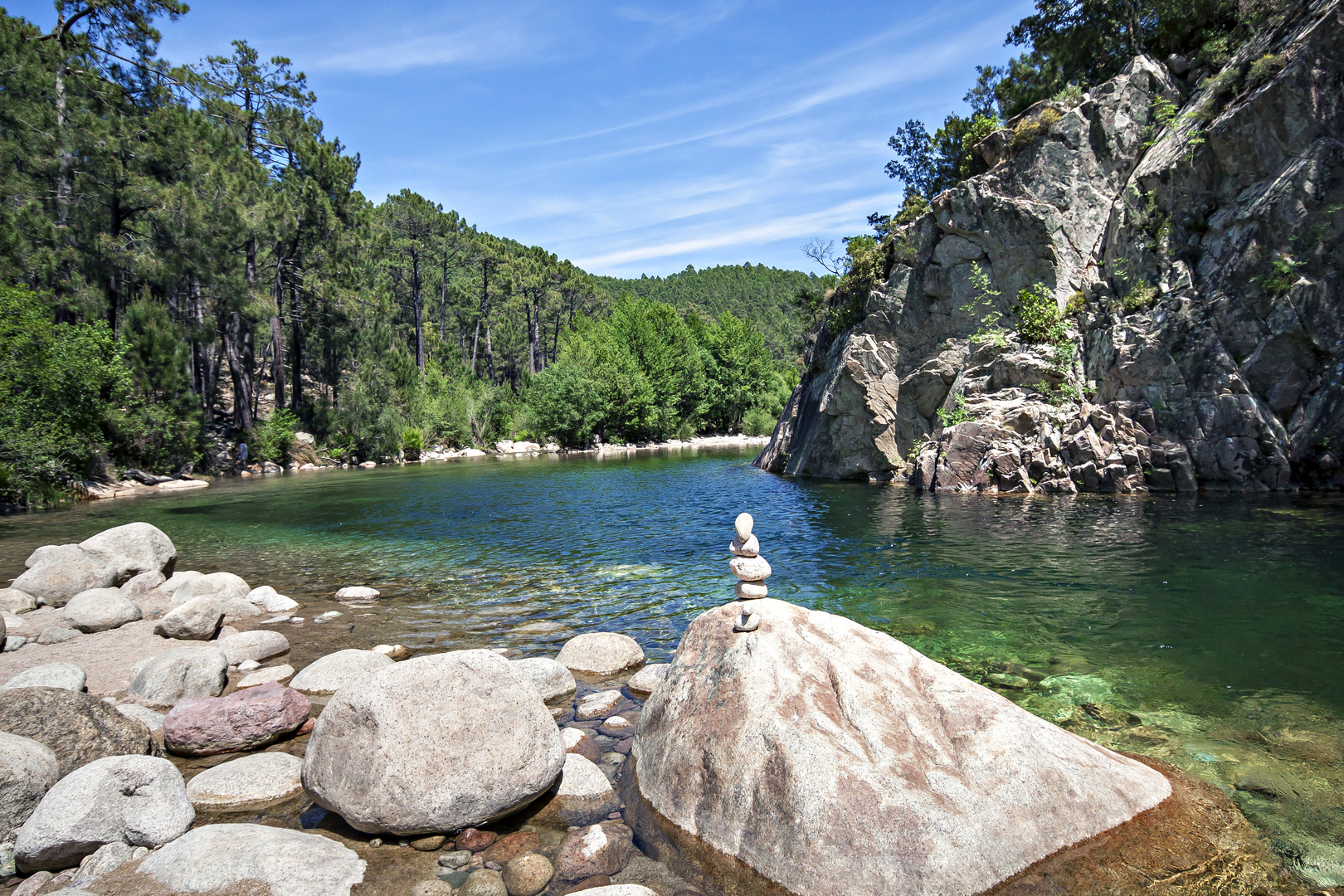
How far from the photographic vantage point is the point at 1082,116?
1057 inches

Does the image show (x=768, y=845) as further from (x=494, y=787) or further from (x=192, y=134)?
(x=192, y=134)

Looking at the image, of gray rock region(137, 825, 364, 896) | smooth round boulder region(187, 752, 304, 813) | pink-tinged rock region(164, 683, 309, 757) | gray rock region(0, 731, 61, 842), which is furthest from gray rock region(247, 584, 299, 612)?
gray rock region(137, 825, 364, 896)

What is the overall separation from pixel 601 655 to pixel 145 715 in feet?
16.6

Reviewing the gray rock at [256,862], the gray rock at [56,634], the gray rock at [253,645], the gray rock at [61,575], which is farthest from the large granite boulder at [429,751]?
the gray rock at [61,575]

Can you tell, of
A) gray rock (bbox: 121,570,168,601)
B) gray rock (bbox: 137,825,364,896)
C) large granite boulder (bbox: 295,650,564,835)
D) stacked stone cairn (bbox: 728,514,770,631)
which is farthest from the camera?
gray rock (bbox: 121,570,168,601)

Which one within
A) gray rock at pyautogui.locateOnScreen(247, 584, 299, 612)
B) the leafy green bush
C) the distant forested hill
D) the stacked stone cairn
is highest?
the distant forested hill

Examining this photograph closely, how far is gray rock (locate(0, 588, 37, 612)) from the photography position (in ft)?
37.2

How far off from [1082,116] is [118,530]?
115 feet

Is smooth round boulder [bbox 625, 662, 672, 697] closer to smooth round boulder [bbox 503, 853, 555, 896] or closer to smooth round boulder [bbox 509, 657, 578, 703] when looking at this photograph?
smooth round boulder [bbox 509, 657, 578, 703]

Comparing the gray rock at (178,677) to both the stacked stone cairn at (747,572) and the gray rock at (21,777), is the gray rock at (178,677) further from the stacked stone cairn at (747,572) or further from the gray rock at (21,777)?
the stacked stone cairn at (747,572)

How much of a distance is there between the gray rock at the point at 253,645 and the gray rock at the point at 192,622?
88 centimetres

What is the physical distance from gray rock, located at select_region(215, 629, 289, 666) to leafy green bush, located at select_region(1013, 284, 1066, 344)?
91.2ft

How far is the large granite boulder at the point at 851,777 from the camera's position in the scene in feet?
14.4

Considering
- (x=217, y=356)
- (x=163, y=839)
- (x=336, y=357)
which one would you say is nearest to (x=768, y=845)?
(x=163, y=839)
